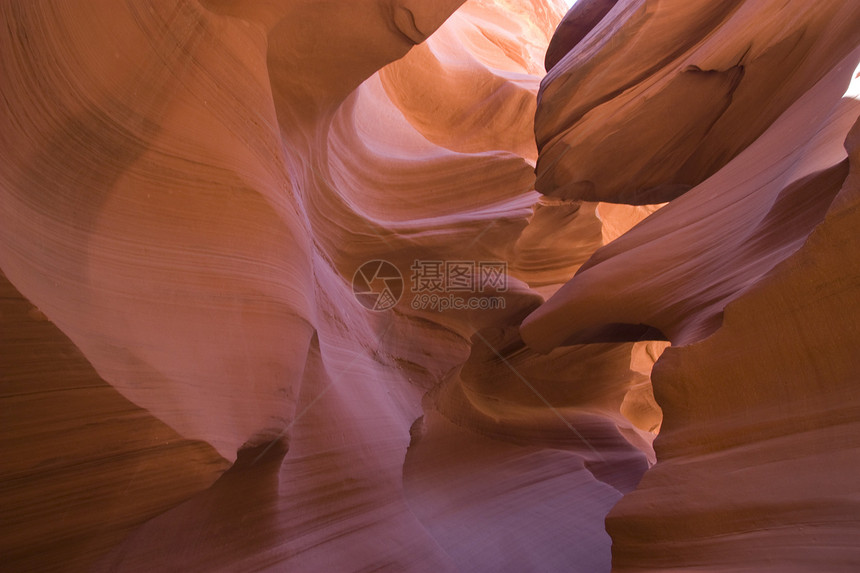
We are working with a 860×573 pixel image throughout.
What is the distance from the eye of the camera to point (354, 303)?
4676 millimetres

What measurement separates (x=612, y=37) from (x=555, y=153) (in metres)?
0.99

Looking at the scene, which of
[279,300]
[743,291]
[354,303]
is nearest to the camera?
[743,291]

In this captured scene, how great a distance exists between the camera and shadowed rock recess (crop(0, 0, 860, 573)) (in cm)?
177

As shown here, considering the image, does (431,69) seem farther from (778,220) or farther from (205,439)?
(205,439)

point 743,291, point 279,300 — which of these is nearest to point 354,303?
point 279,300

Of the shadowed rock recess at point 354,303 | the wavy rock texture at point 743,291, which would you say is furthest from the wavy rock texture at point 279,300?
the wavy rock texture at point 743,291

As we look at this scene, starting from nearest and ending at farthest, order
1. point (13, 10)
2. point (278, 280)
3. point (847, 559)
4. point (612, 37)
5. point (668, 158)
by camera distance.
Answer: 1. point (847, 559)
2. point (13, 10)
3. point (278, 280)
4. point (612, 37)
5. point (668, 158)

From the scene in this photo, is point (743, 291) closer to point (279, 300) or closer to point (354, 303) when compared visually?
point (279, 300)

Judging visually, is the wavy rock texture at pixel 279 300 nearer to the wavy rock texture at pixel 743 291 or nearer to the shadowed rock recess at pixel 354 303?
the shadowed rock recess at pixel 354 303

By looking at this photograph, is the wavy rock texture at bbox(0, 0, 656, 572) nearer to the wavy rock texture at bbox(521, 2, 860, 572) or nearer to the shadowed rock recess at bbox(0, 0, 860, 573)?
the shadowed rock recess at bbox(0, 0, 860, 573)

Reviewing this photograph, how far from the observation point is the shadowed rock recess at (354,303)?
177 centimetres

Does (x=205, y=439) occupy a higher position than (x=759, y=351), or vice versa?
(x=759, y=351)

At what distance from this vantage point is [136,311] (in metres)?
2.01

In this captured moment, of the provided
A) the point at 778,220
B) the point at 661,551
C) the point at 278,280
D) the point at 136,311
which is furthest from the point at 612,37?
the point at 136,311
